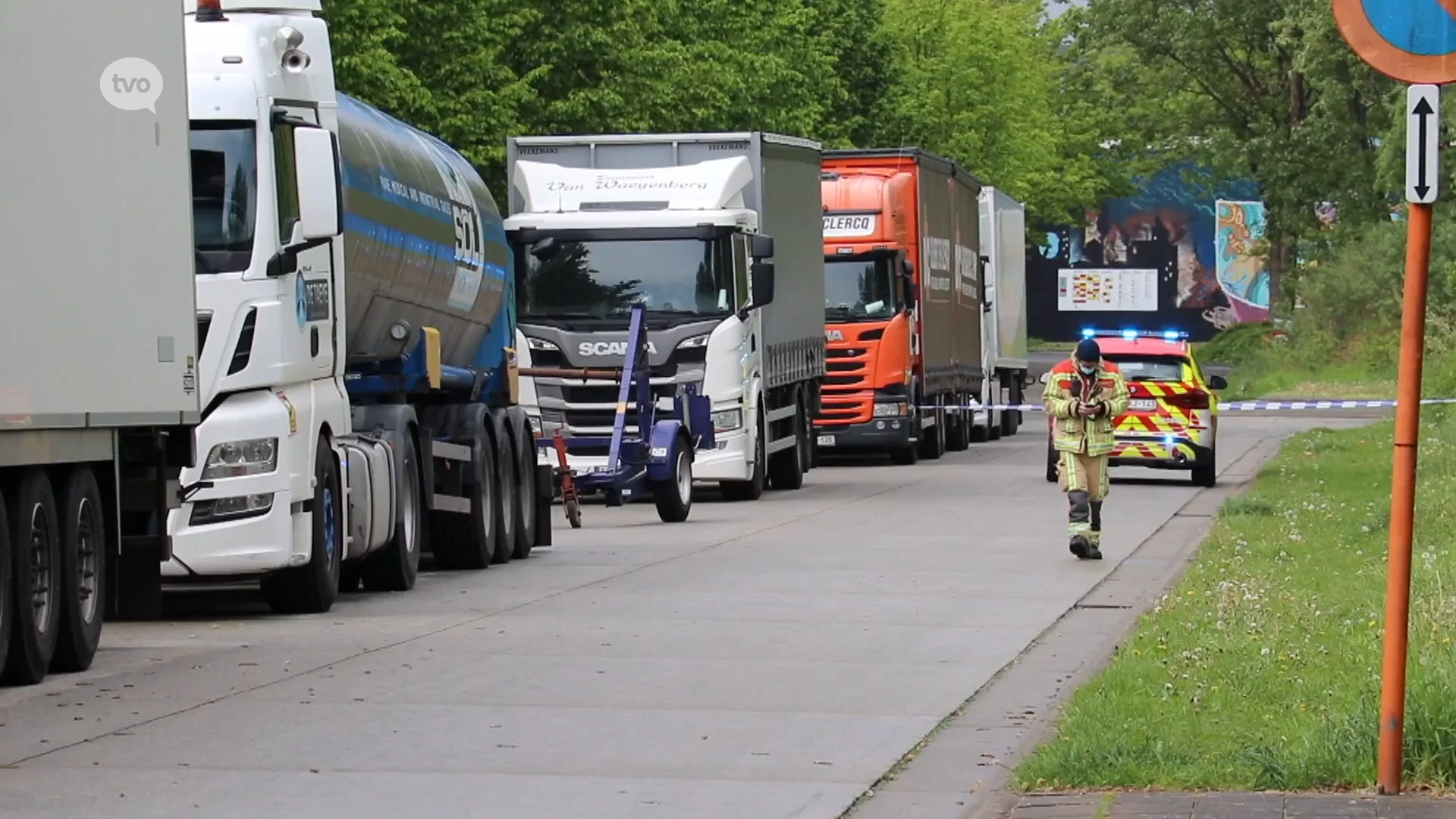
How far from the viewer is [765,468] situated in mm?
28531

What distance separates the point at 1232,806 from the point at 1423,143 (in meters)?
2.14

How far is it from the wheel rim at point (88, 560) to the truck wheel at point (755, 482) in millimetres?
15021

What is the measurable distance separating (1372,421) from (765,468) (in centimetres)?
2154

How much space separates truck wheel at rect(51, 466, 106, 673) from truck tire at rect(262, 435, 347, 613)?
263 cm

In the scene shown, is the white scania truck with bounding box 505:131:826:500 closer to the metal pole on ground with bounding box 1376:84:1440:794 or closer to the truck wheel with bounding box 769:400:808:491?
the truck wheel with bounding box 769:400:808:491

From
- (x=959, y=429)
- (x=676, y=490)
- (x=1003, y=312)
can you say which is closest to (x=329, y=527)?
(x=676, y=490)

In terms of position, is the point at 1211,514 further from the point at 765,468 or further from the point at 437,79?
the point at 437,79

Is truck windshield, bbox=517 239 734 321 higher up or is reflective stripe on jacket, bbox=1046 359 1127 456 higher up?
truck windshield, bbox=517 239 734 321

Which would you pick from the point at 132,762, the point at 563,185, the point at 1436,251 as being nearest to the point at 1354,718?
the point at 132,762

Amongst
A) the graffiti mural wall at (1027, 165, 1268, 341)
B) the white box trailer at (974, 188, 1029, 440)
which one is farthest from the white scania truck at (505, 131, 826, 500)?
the graffiti mural wall at (1027, 165, 1268, 341)

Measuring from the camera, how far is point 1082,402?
64.3 ft

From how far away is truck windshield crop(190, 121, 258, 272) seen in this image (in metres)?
14.9

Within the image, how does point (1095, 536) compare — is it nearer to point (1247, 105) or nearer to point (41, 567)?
point (41, 567)

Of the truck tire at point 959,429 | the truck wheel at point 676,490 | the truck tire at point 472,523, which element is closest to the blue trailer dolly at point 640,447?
the truck wheel at point 676,490
